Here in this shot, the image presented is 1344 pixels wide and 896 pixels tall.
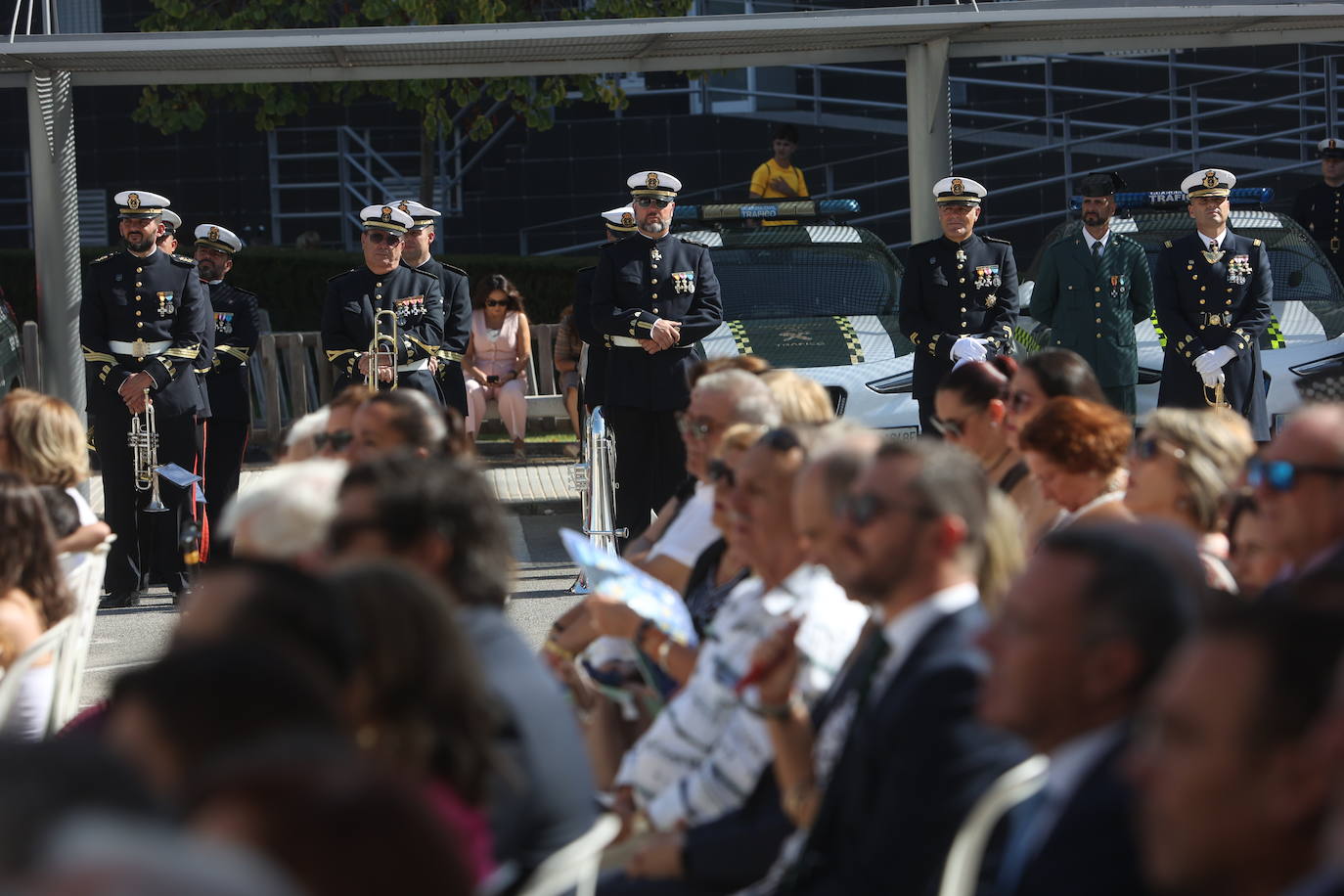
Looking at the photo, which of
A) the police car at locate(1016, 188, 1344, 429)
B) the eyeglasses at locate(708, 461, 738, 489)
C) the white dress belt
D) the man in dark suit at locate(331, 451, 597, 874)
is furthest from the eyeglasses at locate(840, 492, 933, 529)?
the police car at locate(1016, 188, 1344, 429)

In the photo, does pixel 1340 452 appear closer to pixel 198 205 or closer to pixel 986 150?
pixel 986 150

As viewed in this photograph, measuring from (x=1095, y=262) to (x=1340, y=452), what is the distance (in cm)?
778

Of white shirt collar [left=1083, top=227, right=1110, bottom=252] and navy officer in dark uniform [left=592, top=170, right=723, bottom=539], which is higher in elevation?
white shirt collar [left=1083, top=227, right=1110, bottom=252]

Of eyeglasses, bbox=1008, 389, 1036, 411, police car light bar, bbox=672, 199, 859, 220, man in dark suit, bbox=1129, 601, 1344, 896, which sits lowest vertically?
man in dark suit, bbox=1129, 601, 1344, 896

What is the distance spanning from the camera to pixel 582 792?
319 centimetres

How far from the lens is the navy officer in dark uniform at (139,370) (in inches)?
402

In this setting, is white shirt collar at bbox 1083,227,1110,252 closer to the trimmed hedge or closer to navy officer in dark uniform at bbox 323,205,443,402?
navy officer in dark uniform at bbox 323,205,443,402

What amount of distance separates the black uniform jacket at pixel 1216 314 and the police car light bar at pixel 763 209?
2428 millimetres

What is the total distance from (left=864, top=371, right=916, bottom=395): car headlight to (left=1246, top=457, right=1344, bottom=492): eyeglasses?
23.4 feet

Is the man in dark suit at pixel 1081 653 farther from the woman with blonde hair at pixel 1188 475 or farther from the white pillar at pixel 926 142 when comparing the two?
the white pillar at pixel 926 142

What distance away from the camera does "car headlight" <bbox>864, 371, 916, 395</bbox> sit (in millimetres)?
11094

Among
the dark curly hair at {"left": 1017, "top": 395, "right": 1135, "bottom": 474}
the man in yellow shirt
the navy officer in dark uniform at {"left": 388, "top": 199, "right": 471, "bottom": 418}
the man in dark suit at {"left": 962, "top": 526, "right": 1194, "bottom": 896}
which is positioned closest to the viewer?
the man in dark suit at {"left": 962, "top": 526, "right": 1194, "bottom": 896}

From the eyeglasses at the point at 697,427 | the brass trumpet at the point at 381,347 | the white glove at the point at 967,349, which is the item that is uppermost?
the brass trumpet at the point at 381,347

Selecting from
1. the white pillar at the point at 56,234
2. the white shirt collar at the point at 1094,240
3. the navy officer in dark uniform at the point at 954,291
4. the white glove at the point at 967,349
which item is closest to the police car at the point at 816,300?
the navy officer in dark uniform at the point at 954,291
